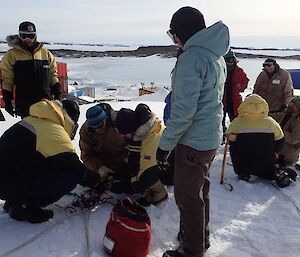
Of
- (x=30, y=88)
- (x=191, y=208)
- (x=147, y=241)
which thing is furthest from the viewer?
(x=30, y=88)

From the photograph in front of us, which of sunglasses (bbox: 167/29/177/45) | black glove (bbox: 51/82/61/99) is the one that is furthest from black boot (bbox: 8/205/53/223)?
black glove (bbox: 51/82/61/99)

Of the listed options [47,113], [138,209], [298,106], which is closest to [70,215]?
[138,209]

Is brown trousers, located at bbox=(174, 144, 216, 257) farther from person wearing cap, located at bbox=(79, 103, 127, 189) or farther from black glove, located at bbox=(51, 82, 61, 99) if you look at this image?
black glove, located at bbox=(51, 82, 61, 99)

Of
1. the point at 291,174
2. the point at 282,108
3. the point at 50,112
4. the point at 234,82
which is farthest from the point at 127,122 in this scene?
the point at 282,108

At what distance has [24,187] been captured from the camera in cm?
283

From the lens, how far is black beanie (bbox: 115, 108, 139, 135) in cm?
294

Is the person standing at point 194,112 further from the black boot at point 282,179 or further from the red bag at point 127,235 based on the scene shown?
the black boot at point 282,179

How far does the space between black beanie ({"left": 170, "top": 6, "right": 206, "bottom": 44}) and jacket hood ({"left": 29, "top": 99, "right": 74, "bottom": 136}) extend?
107 cm

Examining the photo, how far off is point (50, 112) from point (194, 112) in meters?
1.12

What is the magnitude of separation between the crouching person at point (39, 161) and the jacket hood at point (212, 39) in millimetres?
1110

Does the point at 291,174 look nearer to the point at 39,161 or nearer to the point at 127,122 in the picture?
the point at 127,122

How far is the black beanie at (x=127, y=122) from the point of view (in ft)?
9.66

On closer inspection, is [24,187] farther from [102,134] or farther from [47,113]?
[102,134]

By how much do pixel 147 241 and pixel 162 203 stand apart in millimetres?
836
